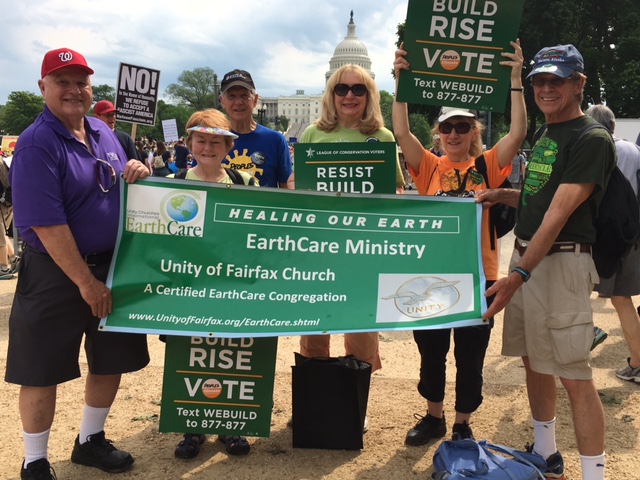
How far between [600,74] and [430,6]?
1439 inches

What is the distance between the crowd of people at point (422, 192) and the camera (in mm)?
2902

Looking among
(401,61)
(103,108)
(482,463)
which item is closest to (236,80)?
(401,61)

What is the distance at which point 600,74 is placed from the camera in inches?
1367

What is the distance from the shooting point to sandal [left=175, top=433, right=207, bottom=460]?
142 inches

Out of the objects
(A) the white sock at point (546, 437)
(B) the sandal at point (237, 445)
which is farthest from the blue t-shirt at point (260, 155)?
(A) the white sock at point (546, 437)

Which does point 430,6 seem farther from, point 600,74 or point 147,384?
point 600,74

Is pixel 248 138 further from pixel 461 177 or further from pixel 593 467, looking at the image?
pixel 593 467

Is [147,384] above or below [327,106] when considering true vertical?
below

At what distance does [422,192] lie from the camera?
371 cm

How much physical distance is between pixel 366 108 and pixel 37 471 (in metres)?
3.01

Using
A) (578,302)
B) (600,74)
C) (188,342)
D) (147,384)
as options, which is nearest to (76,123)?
(188,342)

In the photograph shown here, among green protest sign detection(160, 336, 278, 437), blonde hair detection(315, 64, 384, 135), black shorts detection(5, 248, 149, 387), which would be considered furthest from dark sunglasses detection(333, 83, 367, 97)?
black shorts detection(5, 248, 149, 387)

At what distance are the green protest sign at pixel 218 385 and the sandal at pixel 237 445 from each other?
0.51 feet

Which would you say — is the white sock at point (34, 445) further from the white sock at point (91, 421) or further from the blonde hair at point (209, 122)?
Result: the blonde hair at point (209, 122)
